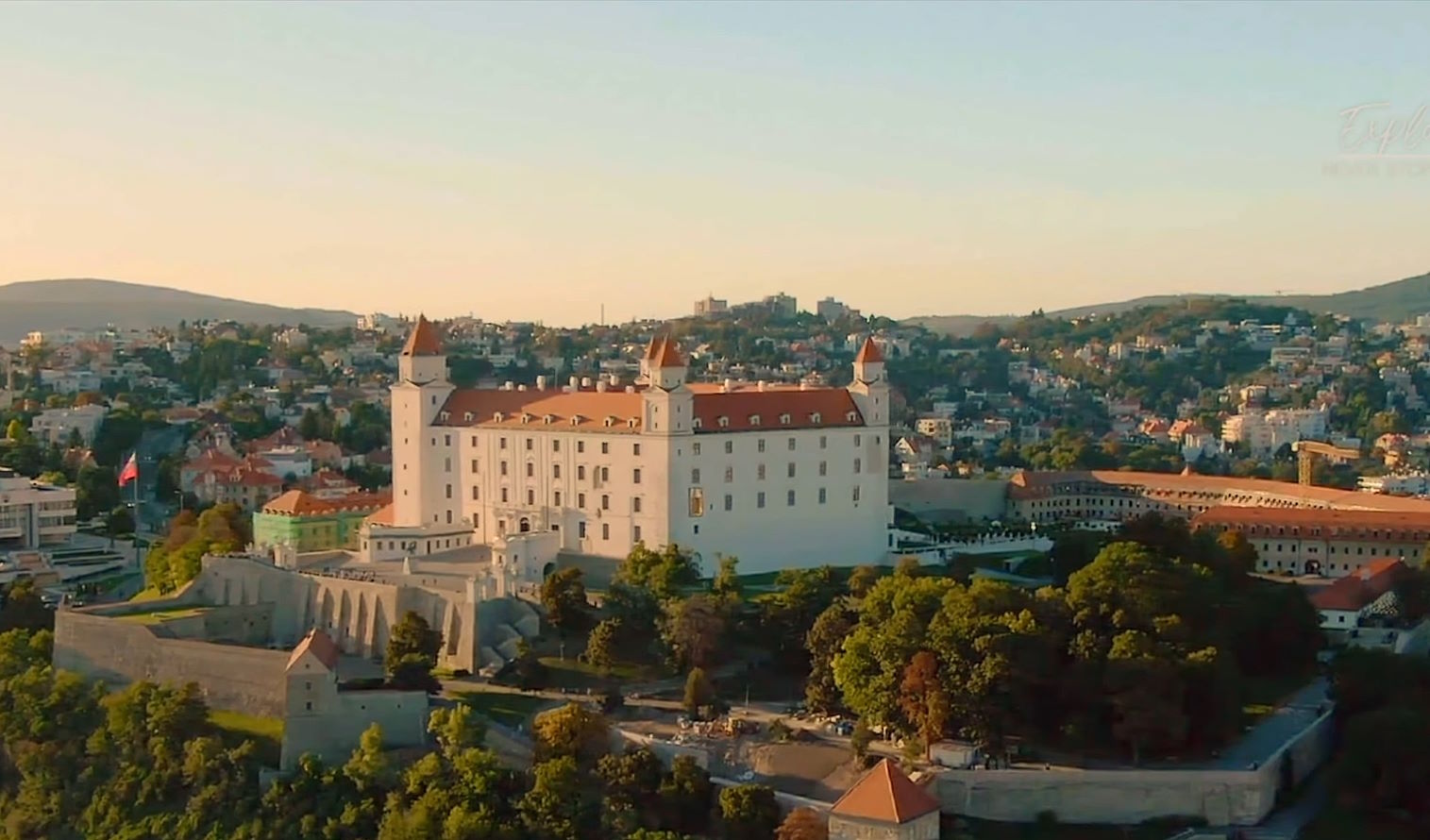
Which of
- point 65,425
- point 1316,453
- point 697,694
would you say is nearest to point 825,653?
point 697,694

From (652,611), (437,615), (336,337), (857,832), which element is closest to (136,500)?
(437,615)

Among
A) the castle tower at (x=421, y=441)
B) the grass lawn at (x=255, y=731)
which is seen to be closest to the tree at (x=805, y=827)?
the grass lawn at (x=255, y=731)

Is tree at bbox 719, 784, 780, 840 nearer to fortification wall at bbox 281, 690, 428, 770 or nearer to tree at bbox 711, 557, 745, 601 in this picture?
fortification wall at bbox 281, 690, 428, 770

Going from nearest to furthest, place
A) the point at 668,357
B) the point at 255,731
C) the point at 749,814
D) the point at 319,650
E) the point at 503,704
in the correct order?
the point at 749,814 < the point at 319,650 < the point at 255,731 < the point at 503,704 < the point at 668,357

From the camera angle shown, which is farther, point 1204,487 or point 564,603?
point 1204,487

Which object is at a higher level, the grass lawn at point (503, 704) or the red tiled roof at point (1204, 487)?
the red tiled roof at point (1204, 487)

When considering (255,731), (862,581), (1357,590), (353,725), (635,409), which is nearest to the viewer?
(353,725)

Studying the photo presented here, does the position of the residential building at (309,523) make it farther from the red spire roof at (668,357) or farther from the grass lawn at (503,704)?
the grass lawn at (503,704)

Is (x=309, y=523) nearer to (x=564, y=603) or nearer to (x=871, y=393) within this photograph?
(x=564, y=603)
